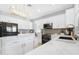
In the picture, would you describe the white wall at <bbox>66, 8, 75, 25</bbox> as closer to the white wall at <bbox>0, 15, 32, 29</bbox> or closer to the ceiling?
the ceiling

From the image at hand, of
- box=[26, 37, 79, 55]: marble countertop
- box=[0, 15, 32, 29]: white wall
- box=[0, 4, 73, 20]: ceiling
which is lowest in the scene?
box=[26, 37, 79, 55]: marble countertop

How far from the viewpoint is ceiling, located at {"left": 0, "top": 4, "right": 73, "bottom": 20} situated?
8.48ft

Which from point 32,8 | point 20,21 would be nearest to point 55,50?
point 32,8

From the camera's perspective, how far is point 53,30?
360cm

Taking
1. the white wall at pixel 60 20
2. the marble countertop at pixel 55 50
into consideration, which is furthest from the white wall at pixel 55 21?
the marble countertop at pixel 55 50

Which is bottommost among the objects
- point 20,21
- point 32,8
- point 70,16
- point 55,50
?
point 55,50

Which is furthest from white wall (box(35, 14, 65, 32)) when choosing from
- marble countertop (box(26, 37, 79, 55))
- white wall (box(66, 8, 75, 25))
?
marble countertop (box(26, 37, 79, 55))

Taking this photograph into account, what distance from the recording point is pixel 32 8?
3.00 metres

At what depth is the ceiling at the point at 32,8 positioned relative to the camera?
8.48ft

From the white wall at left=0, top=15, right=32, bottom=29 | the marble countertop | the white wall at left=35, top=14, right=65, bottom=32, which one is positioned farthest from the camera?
the white wall at left=35, top=14, right=65, bottom=32

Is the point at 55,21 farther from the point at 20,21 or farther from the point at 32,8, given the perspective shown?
the point at 20,21

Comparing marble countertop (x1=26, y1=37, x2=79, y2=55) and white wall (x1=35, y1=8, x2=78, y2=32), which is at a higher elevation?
white wall (x1=35, y1=8, x2=78, y2=32)
